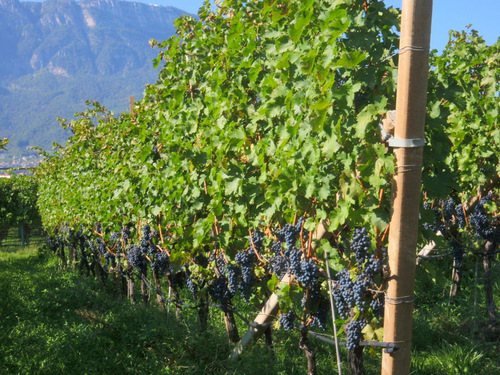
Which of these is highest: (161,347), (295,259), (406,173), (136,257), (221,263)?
(406,173)

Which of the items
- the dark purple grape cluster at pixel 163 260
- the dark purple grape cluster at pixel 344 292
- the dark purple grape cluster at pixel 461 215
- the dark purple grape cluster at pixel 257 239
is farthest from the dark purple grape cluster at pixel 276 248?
the dark purple grape cluster at pixel 461 215

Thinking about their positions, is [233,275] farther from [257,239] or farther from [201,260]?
[201,260]

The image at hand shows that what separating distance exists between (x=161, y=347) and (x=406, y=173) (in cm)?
339

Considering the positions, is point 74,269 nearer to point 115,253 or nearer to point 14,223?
point 115,253

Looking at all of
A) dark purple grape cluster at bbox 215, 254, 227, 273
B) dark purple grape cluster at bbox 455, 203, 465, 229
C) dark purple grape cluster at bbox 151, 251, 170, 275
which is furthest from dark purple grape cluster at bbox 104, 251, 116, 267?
dark purple grape cluster at bbox 455, 203, 465, 229

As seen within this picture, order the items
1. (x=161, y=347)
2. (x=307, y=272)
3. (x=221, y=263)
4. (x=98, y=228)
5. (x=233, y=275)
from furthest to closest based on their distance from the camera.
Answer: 1. (x=98, y=228)
2. (x=161, y=347)
3. (x=221, y=263)
4. (x=233, y=275)
5. (x=307, y=272)

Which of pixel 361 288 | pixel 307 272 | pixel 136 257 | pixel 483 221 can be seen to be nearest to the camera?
pixel 361 288

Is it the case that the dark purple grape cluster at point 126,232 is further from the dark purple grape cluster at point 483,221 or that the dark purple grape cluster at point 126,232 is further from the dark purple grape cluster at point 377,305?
the dark purple grape cluster at point 377,305

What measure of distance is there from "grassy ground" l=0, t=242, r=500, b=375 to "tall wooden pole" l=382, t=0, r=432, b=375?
950 mm

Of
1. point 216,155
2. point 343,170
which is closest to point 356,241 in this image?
point 343,170

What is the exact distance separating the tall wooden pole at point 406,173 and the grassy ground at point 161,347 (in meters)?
0.95

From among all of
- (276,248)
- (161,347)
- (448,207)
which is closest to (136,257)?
(161,347)

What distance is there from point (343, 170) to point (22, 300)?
607cm

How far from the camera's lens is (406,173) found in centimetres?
238
